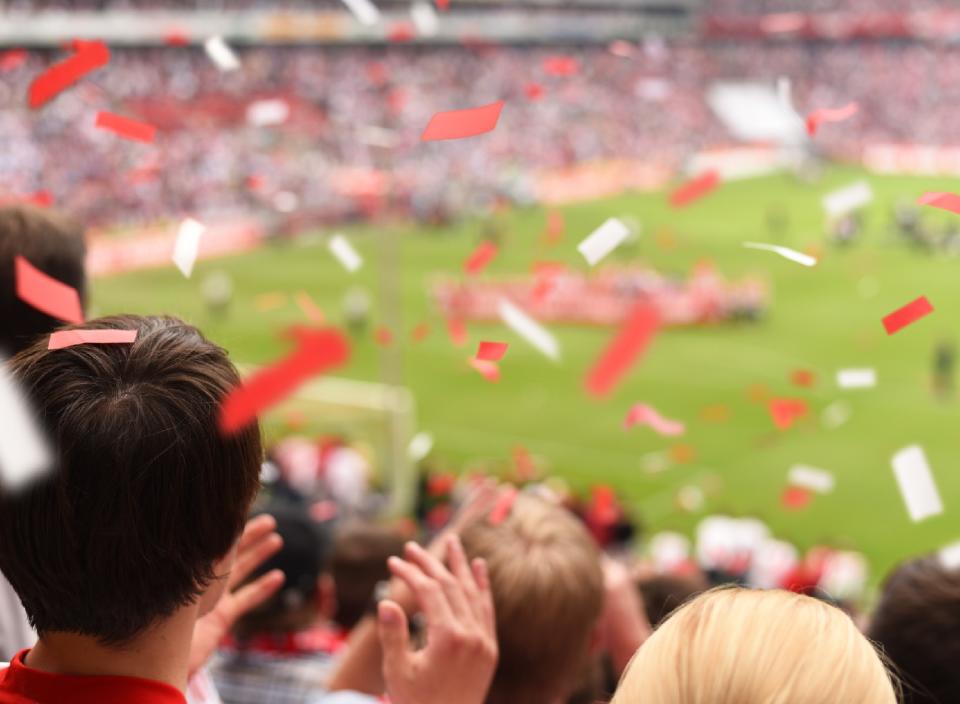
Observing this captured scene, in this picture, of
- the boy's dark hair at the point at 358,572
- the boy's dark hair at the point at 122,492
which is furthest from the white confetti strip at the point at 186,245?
the boy's dark hair at the point at 358,572

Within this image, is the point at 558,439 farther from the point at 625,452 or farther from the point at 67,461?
the point at 67,461

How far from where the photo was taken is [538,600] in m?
1.97

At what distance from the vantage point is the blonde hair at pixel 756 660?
1.17 m

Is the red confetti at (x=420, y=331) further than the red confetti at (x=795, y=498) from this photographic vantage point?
No

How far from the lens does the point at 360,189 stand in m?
29.5

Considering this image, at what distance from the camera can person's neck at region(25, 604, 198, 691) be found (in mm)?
1397

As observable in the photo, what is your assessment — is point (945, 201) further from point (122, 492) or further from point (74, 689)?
point (74, 689)

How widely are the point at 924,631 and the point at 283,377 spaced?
47.9 inches

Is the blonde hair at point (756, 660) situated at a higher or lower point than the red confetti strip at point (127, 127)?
higher

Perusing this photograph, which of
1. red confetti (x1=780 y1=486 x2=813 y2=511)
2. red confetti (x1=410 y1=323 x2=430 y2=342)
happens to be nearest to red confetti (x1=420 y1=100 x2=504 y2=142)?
red confetti (x1=410 y1=323 x2=430 y2=342)

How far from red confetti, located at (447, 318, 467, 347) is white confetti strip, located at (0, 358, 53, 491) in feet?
47.3

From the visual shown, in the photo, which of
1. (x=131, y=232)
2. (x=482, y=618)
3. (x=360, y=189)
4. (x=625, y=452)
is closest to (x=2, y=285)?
(x=482, y=618)

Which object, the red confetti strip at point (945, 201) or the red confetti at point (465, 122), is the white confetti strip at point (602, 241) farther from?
the red confetti strip at point (945, 201)

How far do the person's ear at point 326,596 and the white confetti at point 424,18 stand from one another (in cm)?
2905
